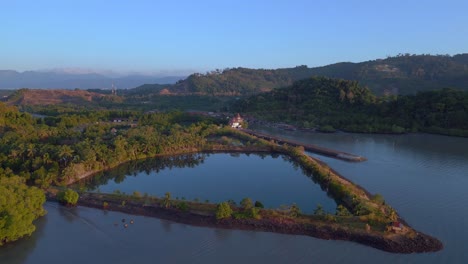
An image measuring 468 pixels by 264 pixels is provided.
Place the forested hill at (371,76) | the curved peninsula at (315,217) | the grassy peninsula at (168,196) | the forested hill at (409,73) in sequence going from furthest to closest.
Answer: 1. the forested hill at (371,76)
2. the forested hill at (409,73)
3. the grassy peninsula at (168,196)
4. the curved peninsula at (315,217)

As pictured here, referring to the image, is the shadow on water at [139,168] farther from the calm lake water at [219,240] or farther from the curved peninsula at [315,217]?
the calm lake water at [219,240]

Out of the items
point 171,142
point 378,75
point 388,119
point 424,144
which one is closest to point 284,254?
point 171,142

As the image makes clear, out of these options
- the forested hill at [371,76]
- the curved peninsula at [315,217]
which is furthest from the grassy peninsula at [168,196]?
the forested hill at [371,76]

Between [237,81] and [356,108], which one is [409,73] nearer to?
[237,81]

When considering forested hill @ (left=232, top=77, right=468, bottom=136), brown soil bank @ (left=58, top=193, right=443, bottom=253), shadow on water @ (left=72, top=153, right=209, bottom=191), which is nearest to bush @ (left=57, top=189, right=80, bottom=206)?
brown soil bank @ (left=58, top=193, right=443, bottom=253)

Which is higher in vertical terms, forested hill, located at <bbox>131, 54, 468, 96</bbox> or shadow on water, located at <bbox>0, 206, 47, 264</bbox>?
forested hill, located at <bbox>131, 54, 468, 96</bbox>

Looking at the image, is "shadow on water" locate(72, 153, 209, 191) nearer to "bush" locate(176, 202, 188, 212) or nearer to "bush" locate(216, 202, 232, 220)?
"bush" locate(176, 202, 188, 212)
